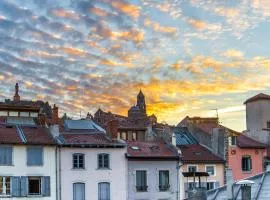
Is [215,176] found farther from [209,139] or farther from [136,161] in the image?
[136,161]

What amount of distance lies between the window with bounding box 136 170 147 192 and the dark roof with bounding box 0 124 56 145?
10.8 m

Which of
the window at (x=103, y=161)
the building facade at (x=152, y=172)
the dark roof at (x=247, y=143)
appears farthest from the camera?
the dark roof at (x=247, y=143)

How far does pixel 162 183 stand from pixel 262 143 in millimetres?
22337

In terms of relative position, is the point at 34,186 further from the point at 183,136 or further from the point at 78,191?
the point at 183,136

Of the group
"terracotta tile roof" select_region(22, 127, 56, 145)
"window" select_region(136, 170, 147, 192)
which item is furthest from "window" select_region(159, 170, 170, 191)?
"terracotta tile roof" select_region(22, 127, 56, 145)

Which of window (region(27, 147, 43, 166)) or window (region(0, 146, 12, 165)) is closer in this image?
Result: window (region(0, 146, 12, 165))

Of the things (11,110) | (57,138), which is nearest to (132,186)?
(57,138)

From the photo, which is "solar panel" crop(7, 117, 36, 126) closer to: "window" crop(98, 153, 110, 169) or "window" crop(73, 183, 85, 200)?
"window" crop(98, 153, 110, 169)

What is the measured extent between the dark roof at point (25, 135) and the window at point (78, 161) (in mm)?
2998

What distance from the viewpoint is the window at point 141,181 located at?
243ft

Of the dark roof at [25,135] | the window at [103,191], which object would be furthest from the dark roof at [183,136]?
the dark roof at [25,135]

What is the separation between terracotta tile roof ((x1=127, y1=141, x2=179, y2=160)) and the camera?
74.5 meters

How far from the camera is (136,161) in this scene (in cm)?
7425

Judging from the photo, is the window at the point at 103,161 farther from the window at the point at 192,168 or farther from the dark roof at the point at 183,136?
the dark roof at the point at 183,136
